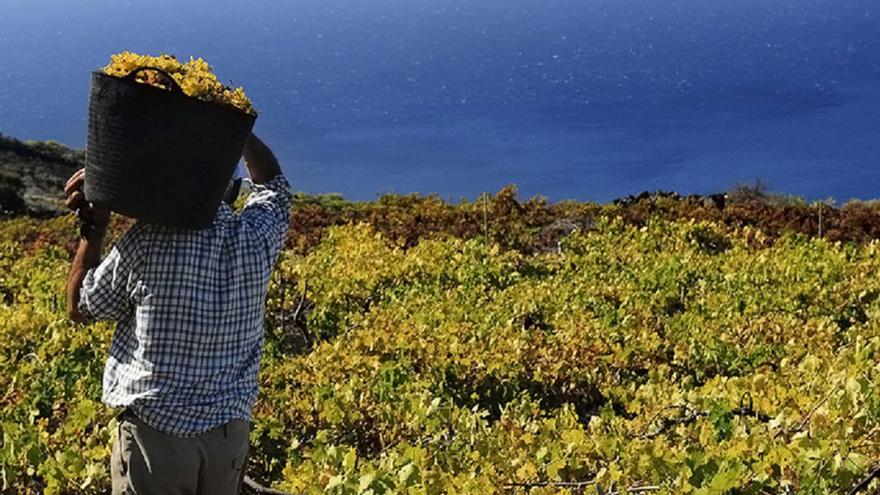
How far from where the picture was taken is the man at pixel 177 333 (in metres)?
2.97

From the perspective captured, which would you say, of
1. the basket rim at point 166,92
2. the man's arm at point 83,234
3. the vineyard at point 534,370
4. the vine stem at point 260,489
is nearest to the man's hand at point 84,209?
the man's arm at point 83,234

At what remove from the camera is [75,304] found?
3.05 m

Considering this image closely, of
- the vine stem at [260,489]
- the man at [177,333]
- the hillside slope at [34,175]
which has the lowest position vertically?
the vine stem at [260,489]

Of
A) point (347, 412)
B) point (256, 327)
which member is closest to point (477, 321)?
point (347, 412)

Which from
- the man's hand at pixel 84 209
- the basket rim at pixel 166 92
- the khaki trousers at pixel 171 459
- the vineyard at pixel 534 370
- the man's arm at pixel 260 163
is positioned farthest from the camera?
the vineyard at pixel 534 370

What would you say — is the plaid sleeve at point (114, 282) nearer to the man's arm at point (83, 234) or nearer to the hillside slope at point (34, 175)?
the man's arm at point (83, 234)

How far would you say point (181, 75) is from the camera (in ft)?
9.50

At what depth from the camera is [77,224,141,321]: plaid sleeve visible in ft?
9.72

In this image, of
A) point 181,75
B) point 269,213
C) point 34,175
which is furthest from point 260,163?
point 34,175

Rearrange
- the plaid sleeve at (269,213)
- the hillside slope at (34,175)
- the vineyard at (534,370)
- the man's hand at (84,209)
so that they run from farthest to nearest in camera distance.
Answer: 1. the hillside slope at (34,175)
2. the vineyard at (534,370)
3. the plaid sleeve at (269,213)
4. the man's hand at (84,209)

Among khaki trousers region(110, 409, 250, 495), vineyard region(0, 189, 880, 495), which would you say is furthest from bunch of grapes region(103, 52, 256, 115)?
vineyard region(0, 189, 880, 495)

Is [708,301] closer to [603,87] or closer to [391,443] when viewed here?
[391,443]

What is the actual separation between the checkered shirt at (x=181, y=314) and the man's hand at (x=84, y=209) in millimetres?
85

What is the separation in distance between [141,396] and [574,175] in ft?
274
